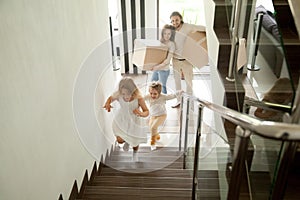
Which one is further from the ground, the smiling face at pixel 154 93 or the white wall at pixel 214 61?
the white wall at pixel 214 61

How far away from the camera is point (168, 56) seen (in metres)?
5.34

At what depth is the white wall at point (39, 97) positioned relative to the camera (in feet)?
5.90

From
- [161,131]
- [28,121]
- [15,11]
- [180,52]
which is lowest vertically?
[161,131]

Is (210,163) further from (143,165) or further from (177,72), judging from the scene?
(177,72)

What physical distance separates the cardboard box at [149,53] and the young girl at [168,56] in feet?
0.29

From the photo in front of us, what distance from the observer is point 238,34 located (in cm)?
290

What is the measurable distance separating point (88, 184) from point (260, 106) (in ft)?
7.09

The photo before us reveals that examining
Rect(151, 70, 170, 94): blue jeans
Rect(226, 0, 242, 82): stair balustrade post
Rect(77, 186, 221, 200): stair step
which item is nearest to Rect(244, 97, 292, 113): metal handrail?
Rect(226, 0, 242, 82): stair balustrade post

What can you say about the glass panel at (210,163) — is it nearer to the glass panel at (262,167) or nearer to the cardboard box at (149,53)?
the glass panel at (262,167)

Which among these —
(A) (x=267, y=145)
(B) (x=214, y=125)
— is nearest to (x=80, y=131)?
(B) (x=214, y=125)

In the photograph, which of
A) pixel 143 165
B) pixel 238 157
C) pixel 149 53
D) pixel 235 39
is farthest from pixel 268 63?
pixel 149 53

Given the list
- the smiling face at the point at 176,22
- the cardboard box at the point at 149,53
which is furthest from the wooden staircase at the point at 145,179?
the smiling face at the point at 176,22

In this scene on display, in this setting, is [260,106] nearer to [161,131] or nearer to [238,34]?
[238,34]

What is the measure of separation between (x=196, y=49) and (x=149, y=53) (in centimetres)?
111
